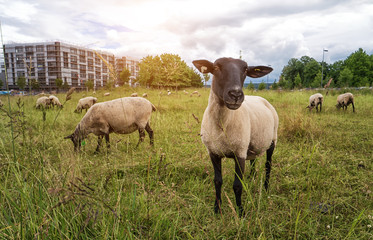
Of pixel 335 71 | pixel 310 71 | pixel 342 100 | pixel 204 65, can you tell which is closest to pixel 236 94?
pixel 204 65

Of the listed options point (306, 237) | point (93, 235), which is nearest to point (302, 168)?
point (306, 237)

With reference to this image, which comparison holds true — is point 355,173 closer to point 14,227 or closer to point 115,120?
point 14,227

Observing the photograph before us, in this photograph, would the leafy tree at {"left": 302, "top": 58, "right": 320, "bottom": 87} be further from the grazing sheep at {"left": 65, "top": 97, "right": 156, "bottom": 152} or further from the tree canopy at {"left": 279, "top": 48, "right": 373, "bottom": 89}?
the grazing sheep at {"left": 65, "top": 97, "right": 156, "bottom": 152}

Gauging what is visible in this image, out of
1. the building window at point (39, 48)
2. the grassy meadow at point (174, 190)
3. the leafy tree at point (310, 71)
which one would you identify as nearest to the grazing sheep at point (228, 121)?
the grassy meadow at point (174, 190)

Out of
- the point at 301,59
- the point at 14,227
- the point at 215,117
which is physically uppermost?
the point at 301,59

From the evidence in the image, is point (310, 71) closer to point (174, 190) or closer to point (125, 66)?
point (125, 66)

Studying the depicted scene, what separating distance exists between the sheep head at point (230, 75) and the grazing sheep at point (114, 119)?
3569 mm

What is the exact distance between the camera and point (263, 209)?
8.95ft

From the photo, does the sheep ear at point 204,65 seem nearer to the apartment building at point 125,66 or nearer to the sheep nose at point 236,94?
the sheep nose at point 236,94

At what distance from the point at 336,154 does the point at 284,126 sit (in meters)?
1.95

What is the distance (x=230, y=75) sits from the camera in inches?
95.4

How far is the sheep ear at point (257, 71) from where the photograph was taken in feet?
9.10

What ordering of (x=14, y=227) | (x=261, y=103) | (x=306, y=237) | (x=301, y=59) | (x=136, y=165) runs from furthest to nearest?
1. (x=301, y=59)
2. (x=136, y=165)
3. (x=261, y=103)
4. (x=306, y=237)
5. (x=14, y=227)

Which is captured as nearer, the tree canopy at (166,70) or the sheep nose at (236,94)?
the sheep nose at (236,94)
